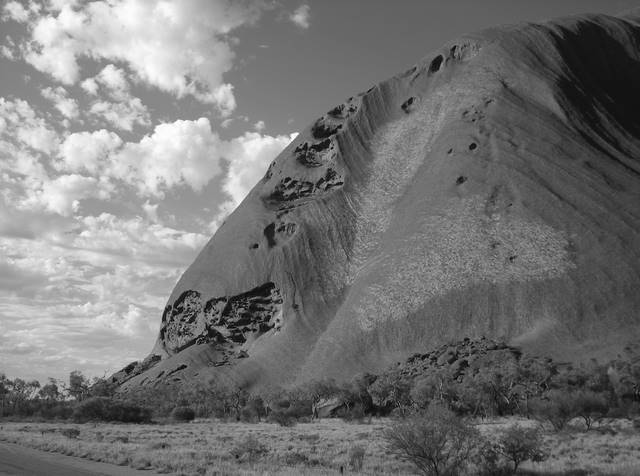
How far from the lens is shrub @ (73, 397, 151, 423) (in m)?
77.4

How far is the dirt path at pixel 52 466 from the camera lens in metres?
22.1

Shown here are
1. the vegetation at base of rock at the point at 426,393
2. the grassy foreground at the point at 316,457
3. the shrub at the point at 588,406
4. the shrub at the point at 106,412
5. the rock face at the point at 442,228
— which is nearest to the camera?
the grassy foreground at the point at 316,457

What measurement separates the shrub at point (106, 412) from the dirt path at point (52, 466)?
49.8m

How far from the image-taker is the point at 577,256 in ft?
320

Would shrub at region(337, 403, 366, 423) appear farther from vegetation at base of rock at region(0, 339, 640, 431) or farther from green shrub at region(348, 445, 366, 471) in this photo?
green shrub at region(348, 445, 366, 471)

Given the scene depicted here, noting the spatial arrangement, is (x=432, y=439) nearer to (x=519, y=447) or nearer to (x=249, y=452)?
(x=519, y=447)

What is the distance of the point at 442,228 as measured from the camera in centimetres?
11012

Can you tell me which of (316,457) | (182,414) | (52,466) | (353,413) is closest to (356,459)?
(316,457)

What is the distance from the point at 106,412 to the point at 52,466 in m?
57.6

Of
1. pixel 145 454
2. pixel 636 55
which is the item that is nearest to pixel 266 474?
pixel 145 454

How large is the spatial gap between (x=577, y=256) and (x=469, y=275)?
16913 millimetres

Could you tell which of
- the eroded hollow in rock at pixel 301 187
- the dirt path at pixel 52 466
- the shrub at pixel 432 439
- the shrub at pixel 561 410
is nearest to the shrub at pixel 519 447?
the shrub at pixel 432 439

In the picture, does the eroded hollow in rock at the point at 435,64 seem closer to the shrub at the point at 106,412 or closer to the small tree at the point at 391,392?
the small tree at the point at 391,392

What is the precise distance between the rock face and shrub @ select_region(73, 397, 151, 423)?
93.8ft
